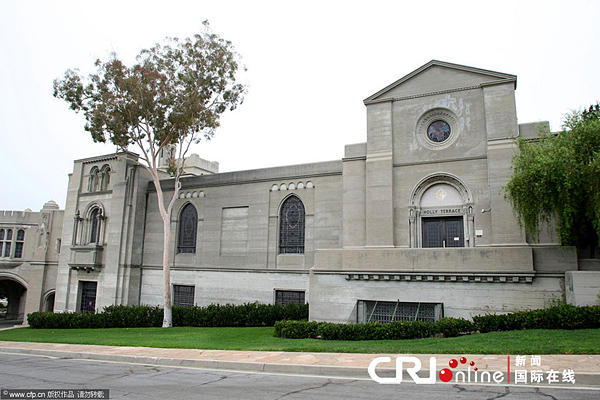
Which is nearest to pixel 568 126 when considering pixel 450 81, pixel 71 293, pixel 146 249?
pixel 450 81

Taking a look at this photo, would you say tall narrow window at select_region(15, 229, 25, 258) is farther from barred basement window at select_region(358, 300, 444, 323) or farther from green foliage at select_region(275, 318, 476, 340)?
barred basement window at select_region(358, 300, 444, 323)

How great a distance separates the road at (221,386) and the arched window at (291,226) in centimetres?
1261

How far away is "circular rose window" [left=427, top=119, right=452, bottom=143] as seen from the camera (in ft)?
66.1

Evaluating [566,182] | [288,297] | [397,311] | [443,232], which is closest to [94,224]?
[288,297]

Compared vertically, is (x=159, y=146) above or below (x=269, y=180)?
above

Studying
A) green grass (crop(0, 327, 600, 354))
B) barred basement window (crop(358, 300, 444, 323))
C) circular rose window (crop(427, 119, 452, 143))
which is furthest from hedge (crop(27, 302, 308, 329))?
circular rose window (crop(427, 119, 452, 143))

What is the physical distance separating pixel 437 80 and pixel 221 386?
55.4 feet

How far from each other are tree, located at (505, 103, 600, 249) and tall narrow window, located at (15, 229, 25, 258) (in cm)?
3891

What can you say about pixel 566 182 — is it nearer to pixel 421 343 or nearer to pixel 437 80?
pixel 421 343

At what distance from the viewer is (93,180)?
3241 centimetres

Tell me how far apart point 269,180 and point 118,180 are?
1199 cm

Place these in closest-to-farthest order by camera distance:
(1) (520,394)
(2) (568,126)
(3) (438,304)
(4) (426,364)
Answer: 1. (1) (520,394)
2. (4) (426,364)
3. (2) (568,126)
4. (3) (438,304)

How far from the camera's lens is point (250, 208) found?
85.7 ft

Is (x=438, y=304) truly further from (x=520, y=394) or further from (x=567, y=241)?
(x=520, y=394)
